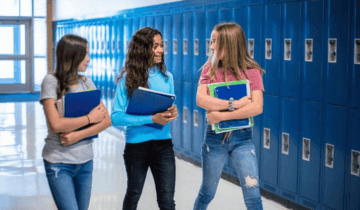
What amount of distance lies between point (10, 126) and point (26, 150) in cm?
227

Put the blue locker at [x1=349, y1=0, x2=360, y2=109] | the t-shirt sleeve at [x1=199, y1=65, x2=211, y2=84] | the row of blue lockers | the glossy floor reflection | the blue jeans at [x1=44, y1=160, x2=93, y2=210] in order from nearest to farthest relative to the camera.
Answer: the blue jeans at [x1=44, y1=160, x2=93, y2=210], the t-shirt sleeve at [x1=199, y1=65, x2=211, y2=84], the blue locker at [x1=349, y1=0, x2=360, y2=109], the row of blue lockers, the glossy floor reflection

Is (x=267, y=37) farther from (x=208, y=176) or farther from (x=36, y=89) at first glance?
(x=36, y=89)

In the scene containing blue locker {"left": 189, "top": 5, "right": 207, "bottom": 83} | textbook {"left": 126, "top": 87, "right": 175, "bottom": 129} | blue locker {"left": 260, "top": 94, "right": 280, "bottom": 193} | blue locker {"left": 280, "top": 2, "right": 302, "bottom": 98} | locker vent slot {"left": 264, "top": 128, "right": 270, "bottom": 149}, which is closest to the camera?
textbook {"left": 126, "top": 87, "right": 175, "bottom": 129}

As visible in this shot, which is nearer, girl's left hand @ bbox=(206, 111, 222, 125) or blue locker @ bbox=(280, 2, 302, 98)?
girl's left hand @ bbox=(206, 111, 222, 125)

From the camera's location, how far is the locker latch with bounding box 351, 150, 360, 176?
3667mm

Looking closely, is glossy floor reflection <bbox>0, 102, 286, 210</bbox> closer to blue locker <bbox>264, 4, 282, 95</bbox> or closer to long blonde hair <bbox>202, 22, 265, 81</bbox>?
blue locker <bbox>264, 4, 282, 95</bbox>

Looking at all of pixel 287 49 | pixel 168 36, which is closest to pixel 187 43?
pixel 168 36

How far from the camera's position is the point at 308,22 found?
4133mm

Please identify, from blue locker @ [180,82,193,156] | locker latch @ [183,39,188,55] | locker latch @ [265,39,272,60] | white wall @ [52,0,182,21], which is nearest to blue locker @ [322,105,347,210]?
locker latch @ [265,39,272,60]

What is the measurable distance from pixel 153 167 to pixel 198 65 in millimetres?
3220

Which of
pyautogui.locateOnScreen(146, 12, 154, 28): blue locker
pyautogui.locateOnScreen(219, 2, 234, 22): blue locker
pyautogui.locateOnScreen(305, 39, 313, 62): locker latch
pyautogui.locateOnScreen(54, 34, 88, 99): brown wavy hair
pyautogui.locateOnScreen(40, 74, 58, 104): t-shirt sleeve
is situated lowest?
pyautogui.locateOnScreen(40, 74, 58, 104): t-shirt sleeve

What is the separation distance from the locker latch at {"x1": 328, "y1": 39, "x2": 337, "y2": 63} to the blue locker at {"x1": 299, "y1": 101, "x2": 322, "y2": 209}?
0.36 m

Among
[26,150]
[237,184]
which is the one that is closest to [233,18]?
[237,184]

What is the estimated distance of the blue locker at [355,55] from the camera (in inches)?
142
